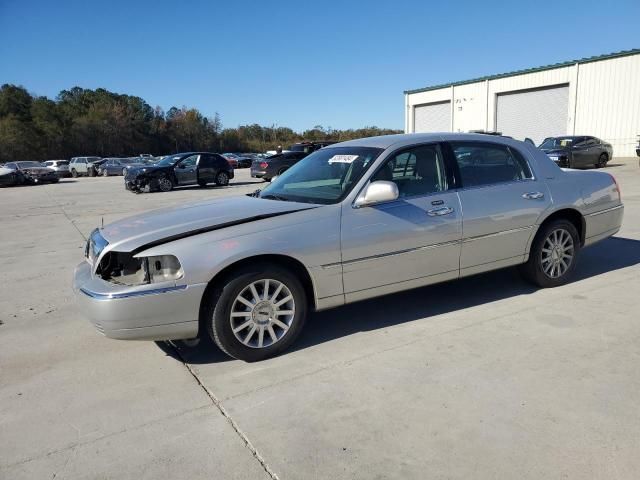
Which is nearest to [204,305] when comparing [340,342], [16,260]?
[340,342]

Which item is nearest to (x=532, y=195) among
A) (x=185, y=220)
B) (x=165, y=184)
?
(x=185, y=220)

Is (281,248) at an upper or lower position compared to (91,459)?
upper

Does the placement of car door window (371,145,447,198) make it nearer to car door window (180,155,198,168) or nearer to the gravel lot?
the gravel lot

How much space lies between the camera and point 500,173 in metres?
4.85

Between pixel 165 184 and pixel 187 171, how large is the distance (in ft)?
3.82

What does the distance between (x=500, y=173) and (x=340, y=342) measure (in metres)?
2.26

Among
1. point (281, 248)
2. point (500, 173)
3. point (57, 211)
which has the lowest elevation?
point (57, 211)

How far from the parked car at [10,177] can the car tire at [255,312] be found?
1171 inches

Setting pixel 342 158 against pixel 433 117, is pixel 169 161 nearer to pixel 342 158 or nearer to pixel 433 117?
pixel 342 158

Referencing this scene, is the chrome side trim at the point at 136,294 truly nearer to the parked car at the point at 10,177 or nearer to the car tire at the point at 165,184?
the car tire at the point at 165,184

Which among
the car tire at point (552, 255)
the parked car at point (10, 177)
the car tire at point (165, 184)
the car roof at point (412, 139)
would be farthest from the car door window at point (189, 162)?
the car tire at point (552, 255)

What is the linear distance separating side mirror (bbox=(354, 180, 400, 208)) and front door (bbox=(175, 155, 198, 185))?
17.4 meters

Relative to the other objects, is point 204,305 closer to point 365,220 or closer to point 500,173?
point 365,220

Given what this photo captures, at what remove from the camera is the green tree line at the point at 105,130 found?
6359 centimetres
